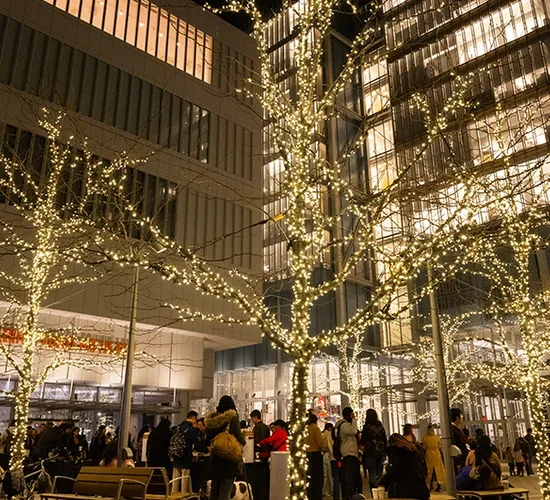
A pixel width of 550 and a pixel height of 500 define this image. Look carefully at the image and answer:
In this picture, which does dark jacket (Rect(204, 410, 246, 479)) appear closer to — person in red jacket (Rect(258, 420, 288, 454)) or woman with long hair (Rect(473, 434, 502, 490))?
person in red jacket (Rect(258, 420, 288, 454))

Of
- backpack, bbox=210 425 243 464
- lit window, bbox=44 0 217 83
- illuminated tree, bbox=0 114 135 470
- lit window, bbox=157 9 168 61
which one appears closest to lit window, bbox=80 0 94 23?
lit window, bbox=44 0 217 83

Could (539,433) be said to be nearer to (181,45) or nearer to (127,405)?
(127,405)

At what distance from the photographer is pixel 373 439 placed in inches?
409

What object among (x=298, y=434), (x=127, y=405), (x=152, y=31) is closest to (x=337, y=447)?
(x=127, y=405)

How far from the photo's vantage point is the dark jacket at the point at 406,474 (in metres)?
6.32

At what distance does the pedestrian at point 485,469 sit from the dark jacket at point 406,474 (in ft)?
5.44

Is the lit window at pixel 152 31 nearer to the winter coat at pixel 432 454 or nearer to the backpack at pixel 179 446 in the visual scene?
the backpack at pixel 179 446

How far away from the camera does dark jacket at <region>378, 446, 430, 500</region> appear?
6316mm

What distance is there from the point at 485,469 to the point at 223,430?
12.7 feet

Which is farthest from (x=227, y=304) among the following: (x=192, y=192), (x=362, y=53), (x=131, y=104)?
(x=362, y=53)

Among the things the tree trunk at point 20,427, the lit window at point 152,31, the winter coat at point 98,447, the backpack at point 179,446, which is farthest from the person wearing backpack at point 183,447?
the lit window at point 152,31

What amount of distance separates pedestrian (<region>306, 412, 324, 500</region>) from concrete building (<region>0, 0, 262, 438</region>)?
11.4m

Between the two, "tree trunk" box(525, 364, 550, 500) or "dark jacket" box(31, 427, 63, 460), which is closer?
"tree trunk" box(525, 364, 550, 500)

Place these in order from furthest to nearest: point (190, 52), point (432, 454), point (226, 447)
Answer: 1. point (190, 52)
2. point (432, 454)
3. point (226, 447)
